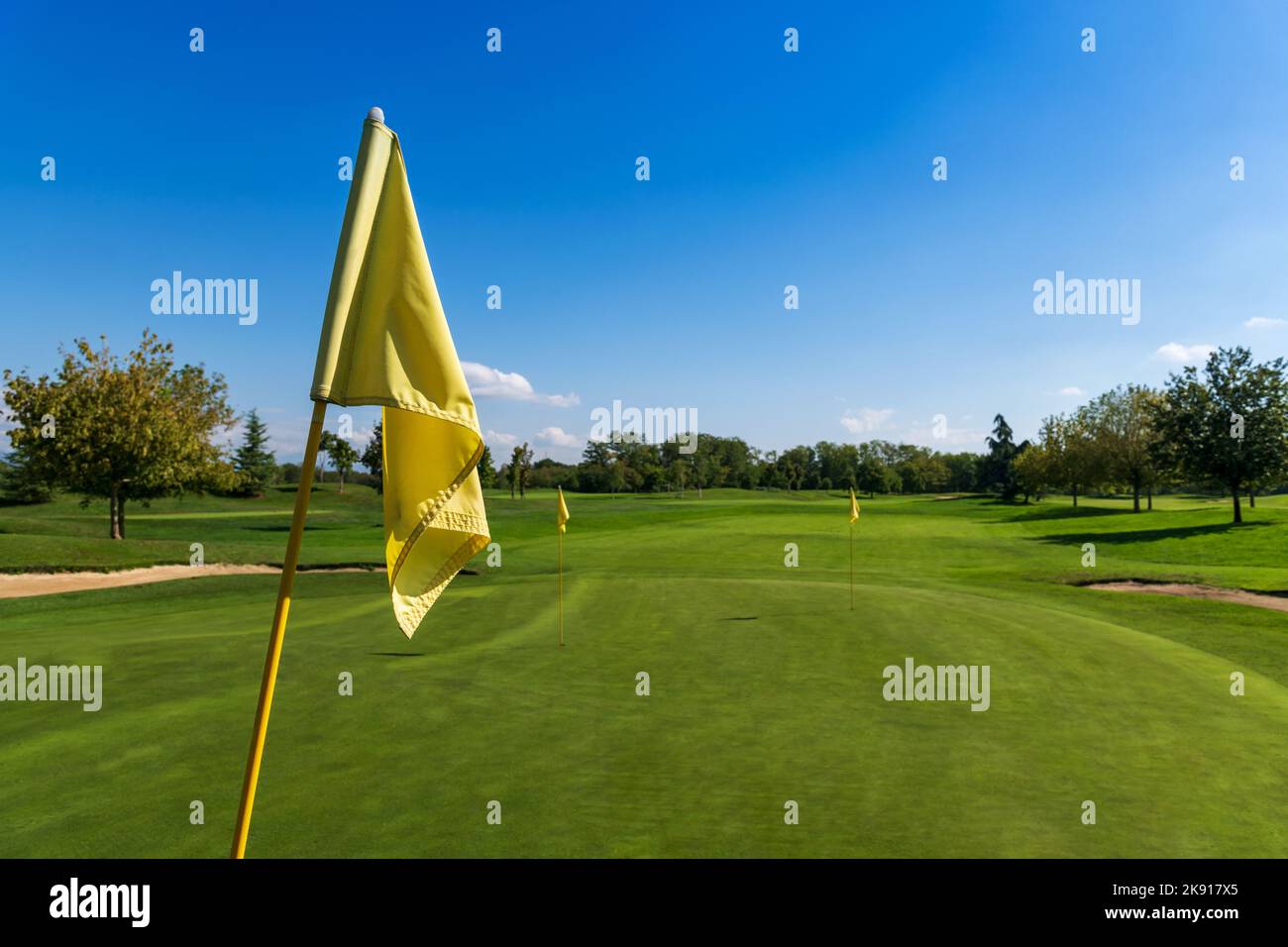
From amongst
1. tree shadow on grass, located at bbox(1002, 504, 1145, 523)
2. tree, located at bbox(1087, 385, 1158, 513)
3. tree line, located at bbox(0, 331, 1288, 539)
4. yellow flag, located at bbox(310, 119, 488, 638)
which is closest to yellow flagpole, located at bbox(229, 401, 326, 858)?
yellow flag, located at bbox(310, 119, 488, 638)

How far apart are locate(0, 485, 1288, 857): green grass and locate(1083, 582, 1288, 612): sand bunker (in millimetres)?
1952

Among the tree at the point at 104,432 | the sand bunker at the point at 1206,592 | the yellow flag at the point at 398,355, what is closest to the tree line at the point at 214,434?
the tree at the point at 104,432

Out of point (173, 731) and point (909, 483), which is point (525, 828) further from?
point (909, 483)

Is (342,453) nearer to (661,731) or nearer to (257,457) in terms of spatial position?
(257,457)

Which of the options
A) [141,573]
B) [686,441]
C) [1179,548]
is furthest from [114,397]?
[686,441]

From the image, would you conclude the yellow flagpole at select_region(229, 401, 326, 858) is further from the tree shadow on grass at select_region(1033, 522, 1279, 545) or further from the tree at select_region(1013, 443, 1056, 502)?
the tree at select_region(1013, 443, 1056, 502)

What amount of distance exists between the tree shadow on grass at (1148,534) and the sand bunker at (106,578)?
42.7 meters

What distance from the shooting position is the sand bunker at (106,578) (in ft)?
82.9

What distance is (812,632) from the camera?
15.5m

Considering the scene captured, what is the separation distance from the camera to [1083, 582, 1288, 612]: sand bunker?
71.1ft

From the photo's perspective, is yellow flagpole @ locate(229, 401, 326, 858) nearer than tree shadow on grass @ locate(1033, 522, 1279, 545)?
Yes

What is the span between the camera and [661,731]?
8797 millimetres

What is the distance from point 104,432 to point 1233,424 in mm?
68519

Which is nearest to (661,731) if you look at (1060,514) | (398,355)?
(398,355)
